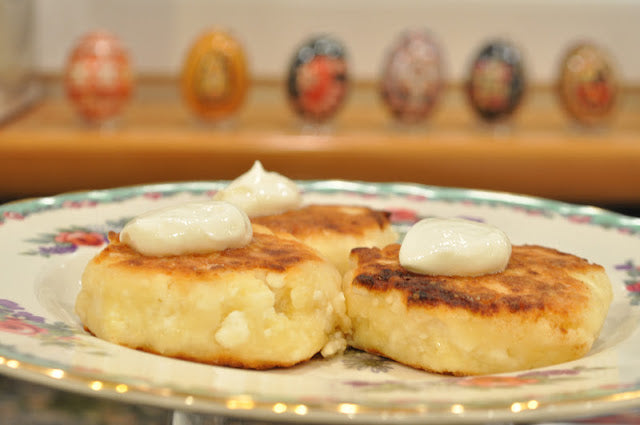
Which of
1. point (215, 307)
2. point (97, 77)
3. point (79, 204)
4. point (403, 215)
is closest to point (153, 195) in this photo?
point (79, 204)

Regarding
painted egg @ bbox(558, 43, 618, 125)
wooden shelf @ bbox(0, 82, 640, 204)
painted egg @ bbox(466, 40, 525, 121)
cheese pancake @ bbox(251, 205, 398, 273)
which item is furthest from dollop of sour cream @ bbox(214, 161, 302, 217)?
painted egg @ bbox(558, 43, 618, 125)

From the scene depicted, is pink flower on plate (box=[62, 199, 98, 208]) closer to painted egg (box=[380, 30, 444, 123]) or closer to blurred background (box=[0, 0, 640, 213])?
blurred background (box=[0, 0, 640, 213])

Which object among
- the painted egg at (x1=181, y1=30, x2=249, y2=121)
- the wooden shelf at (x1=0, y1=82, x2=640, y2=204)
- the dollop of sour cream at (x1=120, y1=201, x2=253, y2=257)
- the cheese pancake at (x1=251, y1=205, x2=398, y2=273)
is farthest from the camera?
the painted egg at (x1=181, y1=30, x2=249, y2=121)

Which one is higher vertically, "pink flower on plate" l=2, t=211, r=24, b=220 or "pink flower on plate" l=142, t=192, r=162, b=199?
"pink flower on plate" l=142, t=192, r=162, b=199

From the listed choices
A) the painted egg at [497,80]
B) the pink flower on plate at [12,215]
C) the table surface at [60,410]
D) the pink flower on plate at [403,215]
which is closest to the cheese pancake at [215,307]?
the pink flower on plate at [12,215]

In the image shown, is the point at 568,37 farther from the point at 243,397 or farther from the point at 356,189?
the point at 243,397

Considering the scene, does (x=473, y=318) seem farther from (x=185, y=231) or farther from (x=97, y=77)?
(x=97, y=77)

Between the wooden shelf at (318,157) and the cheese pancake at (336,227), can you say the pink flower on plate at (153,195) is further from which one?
the wooden shelf at (318,157)
